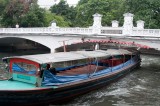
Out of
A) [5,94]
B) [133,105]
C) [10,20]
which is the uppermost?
[10,20]

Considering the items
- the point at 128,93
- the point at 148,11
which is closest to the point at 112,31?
the point at 128,93

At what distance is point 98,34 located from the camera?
86.2ft

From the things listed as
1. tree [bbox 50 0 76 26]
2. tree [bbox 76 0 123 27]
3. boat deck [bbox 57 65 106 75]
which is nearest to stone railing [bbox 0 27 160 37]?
boat deck [bbox 57 65 106 75]

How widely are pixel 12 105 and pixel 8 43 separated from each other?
2996cm

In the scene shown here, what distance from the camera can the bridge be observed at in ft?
76.9

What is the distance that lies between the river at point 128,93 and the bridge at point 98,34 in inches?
108

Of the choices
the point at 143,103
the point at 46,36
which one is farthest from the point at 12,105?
the point at 46,36

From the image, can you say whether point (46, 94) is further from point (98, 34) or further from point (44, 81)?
point (98, 34)

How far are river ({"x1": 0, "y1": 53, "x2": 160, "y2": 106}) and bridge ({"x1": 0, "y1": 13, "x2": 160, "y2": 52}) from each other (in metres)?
2.76

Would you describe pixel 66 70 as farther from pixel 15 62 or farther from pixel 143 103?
pixel 143 103

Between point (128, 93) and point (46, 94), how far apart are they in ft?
18.8

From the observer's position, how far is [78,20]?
51.0m

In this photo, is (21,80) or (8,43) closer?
(21,80)

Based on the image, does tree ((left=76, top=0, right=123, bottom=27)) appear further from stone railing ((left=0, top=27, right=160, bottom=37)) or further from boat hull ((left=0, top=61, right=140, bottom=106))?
boat hull ((left=0, top=61, right=140, bottom=106))
